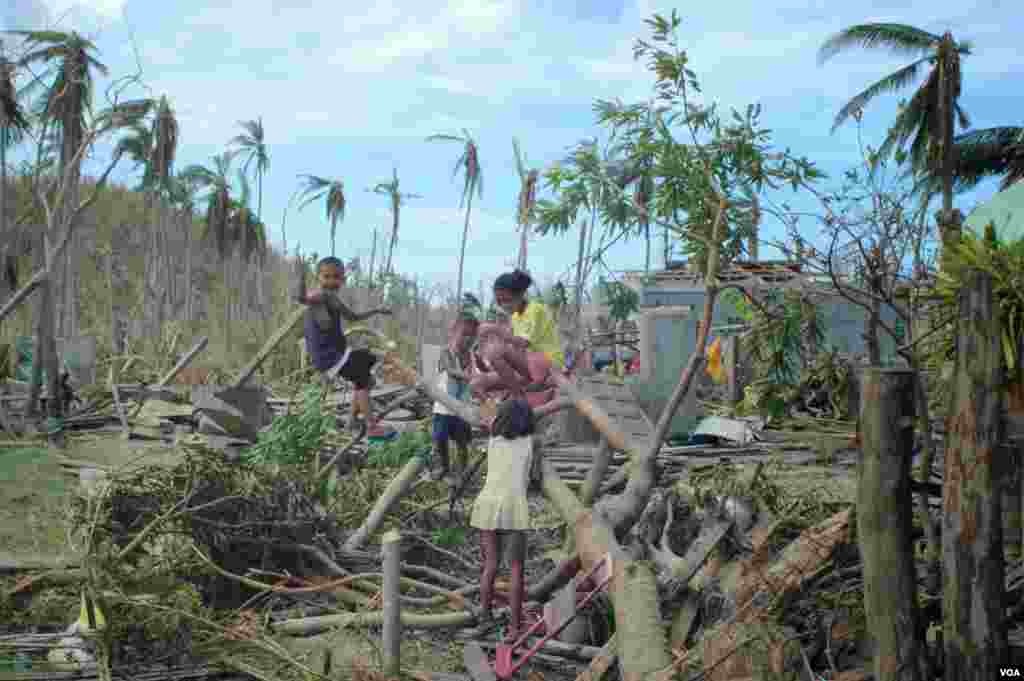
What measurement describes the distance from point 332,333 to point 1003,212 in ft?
26.0

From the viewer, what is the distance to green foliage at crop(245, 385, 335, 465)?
7.61 metres

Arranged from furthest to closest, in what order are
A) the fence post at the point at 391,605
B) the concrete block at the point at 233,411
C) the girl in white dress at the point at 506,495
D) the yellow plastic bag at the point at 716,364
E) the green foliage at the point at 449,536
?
the yellow plastic bag at the point at 716,364
the concrete block at the point at 233,411
the green foliage at the point at 449,536
the girl in white dress at the point at 506,495
the fence post at the point at 391,605

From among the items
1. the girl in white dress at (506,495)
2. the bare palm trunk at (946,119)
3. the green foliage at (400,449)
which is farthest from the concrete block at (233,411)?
the bare palm trunk at (946,119)

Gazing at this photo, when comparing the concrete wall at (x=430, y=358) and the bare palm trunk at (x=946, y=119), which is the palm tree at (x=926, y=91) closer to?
the bare palm trunk at (x=946, y=119)

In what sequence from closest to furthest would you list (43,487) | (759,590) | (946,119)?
1. (759,590)
2. (43,487)
3. (946,119)

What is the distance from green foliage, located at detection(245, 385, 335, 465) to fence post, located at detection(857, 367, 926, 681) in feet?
15.7

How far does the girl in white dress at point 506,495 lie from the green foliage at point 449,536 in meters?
1.84

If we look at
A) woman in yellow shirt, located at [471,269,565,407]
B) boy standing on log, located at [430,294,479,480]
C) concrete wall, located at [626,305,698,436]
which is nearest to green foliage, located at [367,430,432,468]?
boy standing on log, located at [430,294,479,480]

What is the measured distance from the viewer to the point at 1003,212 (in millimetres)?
11656

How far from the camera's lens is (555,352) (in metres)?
7.55

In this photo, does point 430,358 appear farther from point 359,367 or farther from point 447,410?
point 447,410

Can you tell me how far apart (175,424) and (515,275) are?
31.4 ft

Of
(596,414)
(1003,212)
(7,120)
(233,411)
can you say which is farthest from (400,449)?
(7,120)

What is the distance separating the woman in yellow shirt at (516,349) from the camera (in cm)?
646
